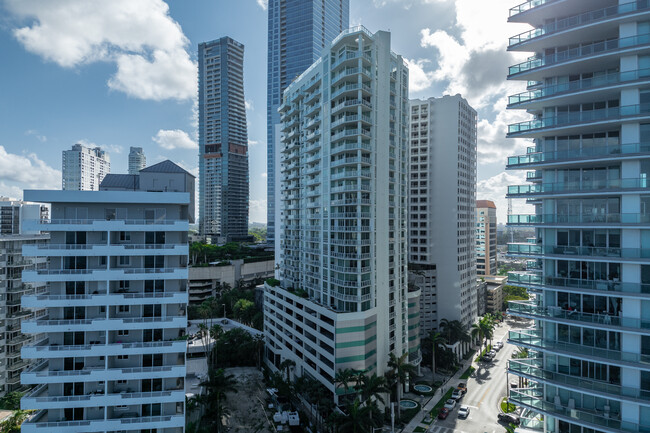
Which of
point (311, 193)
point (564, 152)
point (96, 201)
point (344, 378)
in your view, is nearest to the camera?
point (564, 152)

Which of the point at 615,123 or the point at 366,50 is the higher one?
the point at 366,50

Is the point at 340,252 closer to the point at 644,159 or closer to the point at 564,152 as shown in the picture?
the point at 564,152

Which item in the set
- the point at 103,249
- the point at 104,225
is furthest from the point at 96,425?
the point at 104,225

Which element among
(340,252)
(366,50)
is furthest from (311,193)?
(366,50)

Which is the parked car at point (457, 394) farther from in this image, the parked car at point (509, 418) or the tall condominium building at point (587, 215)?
the tall condominium building at point (587, 215)

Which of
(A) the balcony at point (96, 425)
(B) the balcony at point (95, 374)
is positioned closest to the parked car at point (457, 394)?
(A) the balcony at point (96, 425)

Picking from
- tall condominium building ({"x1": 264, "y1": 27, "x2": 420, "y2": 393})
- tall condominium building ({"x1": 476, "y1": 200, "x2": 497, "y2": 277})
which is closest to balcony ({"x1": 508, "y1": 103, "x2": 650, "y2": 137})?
tall condominium building ({"x1": 264, "y1": 27, "x2": 420, "y2": 393})

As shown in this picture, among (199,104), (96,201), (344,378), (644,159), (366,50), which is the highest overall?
(199,104)
